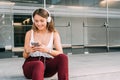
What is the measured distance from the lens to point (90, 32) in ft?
28.7

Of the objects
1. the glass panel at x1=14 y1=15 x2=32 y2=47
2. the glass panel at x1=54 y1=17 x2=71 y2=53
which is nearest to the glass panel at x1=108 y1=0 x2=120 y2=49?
the glass panel at x1=54 y1=17 x2=71 y2=53

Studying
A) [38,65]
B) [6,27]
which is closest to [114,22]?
[6,27]

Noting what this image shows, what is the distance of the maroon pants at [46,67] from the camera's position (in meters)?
2.74

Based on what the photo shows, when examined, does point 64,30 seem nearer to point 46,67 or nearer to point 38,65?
point 46,67

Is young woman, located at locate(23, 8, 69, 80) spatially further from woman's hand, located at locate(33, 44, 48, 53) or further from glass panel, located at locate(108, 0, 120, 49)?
glass panel, located at locate(108, 0, 120, 49)

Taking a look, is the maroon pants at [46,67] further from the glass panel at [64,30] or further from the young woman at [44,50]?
the glass panel at [64,30]

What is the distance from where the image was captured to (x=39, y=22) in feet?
9.96

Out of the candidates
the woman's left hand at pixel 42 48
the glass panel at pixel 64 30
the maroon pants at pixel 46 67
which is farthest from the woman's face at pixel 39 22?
the glass panel at pixel 64 30

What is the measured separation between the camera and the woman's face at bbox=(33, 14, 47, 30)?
3.02 metres

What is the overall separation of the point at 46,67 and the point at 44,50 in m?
0.22

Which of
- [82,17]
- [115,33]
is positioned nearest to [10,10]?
[82,17]

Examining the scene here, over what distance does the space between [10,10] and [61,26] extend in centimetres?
168

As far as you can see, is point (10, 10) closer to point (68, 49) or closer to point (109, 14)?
point (68, 49)

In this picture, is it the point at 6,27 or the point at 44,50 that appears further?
the point at 6,27
